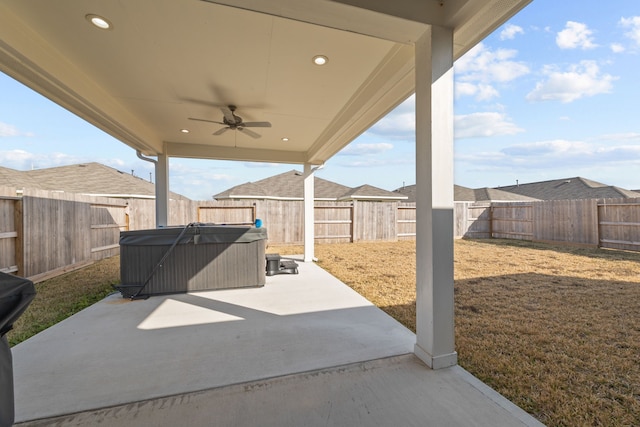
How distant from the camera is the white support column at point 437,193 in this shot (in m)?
1.93

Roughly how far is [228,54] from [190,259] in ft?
9.44

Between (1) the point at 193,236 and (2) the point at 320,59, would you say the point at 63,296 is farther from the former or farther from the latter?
(2) the point at 320,59

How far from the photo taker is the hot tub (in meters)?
3.73

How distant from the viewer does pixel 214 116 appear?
425 centimetres

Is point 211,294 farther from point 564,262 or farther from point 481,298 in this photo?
point 564,262

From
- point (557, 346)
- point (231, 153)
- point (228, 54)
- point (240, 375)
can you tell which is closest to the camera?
point (240, 375)

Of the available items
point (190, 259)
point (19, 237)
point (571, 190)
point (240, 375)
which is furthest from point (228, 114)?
point (571, 190)

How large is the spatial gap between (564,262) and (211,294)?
7.78 meters

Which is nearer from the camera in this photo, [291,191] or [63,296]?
[63,296]

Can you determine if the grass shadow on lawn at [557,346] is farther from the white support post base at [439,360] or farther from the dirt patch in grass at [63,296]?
the dirt patch in grass at [63,296]

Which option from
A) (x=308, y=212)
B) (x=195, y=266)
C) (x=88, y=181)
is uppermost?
(x=88, y=181)

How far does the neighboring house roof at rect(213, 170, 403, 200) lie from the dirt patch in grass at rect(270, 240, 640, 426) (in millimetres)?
9147

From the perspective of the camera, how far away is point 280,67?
2.81m

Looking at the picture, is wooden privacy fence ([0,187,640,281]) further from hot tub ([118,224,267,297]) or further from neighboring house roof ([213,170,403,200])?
neighboring house roof ([213,170,403,200])
